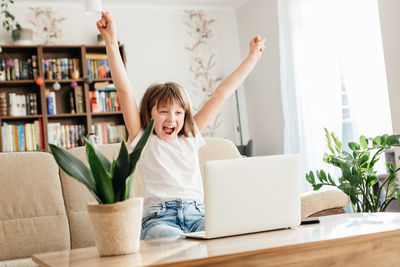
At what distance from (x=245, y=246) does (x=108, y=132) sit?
4221 mm

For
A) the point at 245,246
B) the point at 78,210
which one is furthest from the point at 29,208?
the point at 245,246

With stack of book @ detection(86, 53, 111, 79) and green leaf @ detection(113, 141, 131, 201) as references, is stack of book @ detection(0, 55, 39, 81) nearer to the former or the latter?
stack of book @ detection(86, 53, 111, 79)

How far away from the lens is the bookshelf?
4.83m

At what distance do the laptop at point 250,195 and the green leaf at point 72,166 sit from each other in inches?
9.6

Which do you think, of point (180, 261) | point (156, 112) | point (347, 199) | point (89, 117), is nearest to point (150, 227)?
point (156, 112)

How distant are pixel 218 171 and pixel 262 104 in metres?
4.26

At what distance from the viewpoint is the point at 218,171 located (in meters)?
1.09

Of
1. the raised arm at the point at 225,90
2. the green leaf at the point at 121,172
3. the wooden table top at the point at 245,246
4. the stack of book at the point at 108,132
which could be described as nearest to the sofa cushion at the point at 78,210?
the raised arm at the point at 225,90

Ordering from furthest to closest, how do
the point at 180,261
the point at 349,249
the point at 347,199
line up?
the point at 347,199 < the point at 349,249 < the point at 180,261

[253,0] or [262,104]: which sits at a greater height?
[253,0]

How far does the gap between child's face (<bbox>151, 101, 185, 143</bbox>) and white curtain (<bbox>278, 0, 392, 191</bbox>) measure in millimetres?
2145

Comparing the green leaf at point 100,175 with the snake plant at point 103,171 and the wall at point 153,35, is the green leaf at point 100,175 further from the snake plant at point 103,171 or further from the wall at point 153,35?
the wall at point 153,35

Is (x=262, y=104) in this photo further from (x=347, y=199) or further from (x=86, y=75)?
(x=347, y=199)

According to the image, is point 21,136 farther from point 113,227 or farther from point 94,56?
point 113,227
